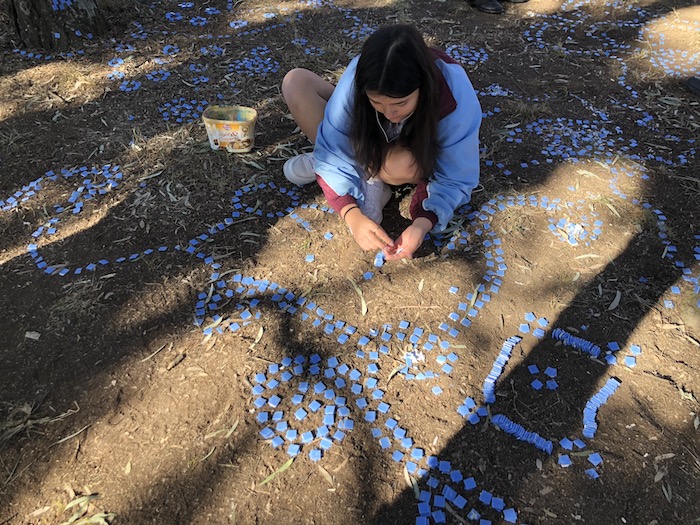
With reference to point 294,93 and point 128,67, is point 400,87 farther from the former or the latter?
point 128,67

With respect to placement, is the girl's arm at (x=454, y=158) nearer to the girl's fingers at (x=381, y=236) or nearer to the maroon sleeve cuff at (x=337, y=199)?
the girl's fingers at (x=381, y=236)

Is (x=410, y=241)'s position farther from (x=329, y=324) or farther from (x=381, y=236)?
(x=329, y=324)

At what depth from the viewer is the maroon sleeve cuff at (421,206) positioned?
7.77ft

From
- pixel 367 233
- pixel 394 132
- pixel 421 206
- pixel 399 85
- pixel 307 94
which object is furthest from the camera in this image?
pixel 307 94

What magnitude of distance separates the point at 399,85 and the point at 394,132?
1.39 feet

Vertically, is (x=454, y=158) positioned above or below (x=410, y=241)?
above

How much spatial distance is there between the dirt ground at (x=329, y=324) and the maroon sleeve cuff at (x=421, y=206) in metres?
0.21

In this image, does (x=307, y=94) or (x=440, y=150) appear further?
(x=307, y=94)

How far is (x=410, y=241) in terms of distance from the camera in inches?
89.1

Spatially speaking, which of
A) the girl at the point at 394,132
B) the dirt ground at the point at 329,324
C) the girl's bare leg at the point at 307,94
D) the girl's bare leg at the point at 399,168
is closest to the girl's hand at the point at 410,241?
the girl at the point at 394,132

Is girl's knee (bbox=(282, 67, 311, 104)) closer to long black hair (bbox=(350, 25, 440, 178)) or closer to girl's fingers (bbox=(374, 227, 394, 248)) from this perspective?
long black hair (bbox=(350, 25, 440, 178))

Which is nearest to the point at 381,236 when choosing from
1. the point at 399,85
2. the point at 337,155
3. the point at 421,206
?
the point at 421,206

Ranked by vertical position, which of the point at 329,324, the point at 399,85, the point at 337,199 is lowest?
the point at 329,324

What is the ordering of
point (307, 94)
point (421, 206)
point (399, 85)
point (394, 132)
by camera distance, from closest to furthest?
point (399, 85) → point (394, 132) → point (421, 206) → point (307, 94)
